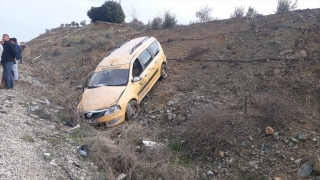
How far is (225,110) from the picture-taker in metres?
7.30

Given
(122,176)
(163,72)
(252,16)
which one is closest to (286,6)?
(252,16)

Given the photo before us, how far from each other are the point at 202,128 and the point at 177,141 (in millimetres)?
732

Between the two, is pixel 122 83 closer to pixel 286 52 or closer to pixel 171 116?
pixel 171 116

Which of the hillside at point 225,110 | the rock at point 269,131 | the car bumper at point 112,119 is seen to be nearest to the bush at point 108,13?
the hillside at point 225,110

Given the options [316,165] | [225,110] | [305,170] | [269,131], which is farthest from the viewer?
[225,110]

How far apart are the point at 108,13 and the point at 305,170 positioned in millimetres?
23478

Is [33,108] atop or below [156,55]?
below

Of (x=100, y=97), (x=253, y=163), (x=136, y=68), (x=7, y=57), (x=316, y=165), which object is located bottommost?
(x=253, y=163)

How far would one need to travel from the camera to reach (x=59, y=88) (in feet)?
36.4

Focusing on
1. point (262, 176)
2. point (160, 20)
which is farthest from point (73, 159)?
point (160, 20)

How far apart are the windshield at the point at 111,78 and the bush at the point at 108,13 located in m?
18.5

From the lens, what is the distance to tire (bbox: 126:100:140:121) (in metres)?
8.12

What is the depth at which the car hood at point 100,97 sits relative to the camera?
313 inches

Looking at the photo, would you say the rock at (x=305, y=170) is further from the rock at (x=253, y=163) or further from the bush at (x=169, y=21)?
the bush at (x=169, y=21)
